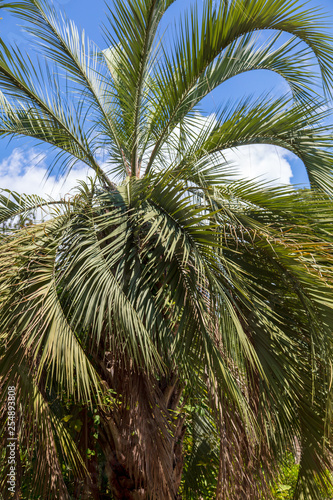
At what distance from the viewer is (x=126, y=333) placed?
2.73 metres

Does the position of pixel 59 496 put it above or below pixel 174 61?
below

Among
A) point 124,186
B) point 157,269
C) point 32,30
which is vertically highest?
point 32,30

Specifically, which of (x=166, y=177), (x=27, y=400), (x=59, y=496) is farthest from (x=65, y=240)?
(x=59, y=496)

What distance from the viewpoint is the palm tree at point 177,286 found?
9.16ft

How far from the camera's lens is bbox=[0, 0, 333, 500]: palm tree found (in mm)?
2793

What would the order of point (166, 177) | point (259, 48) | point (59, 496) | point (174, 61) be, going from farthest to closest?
point (259, 48) < point (174, 61) < point (59, 496) < point (166, 177)

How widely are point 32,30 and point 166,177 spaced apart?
2.14m

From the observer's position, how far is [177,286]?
9.86 ft

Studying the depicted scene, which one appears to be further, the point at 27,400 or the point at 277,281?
the point at 277,281

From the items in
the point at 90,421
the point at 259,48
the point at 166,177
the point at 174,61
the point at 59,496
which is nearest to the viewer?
the point at 166,177

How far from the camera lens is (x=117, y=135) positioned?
4379 millimetres

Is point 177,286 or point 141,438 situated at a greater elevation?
point 177,286

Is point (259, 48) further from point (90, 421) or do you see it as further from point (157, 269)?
point (90, 421)

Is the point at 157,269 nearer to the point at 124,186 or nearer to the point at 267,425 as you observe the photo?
the point at 124,186
